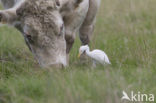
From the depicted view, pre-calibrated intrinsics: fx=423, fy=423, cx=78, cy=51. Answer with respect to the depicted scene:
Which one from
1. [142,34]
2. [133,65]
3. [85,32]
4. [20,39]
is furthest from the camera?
[20,39]

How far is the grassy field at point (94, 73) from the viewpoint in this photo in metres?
4.29

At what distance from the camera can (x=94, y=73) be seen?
5281 mm

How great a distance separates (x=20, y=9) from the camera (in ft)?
19.8

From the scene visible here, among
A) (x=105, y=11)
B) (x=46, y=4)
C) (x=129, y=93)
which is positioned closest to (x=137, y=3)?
(x=105, y=11)

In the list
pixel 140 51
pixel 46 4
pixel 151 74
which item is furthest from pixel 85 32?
pixel 151 74

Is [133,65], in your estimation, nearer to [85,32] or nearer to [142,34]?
[85,32]

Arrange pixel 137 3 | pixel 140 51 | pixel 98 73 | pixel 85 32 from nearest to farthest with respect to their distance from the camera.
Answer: pixel 98 73, pixel 140 51, pixel 85 32, pixel 137 3

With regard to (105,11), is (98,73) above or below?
above

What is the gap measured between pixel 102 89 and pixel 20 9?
235 centimetres

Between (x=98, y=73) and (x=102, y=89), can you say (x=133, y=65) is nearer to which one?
(x=98, y=73)

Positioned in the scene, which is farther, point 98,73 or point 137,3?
point 137,3

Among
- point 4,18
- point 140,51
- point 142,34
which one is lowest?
point 142,34

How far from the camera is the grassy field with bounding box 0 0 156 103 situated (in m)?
4.29

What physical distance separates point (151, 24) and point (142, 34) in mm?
1526
